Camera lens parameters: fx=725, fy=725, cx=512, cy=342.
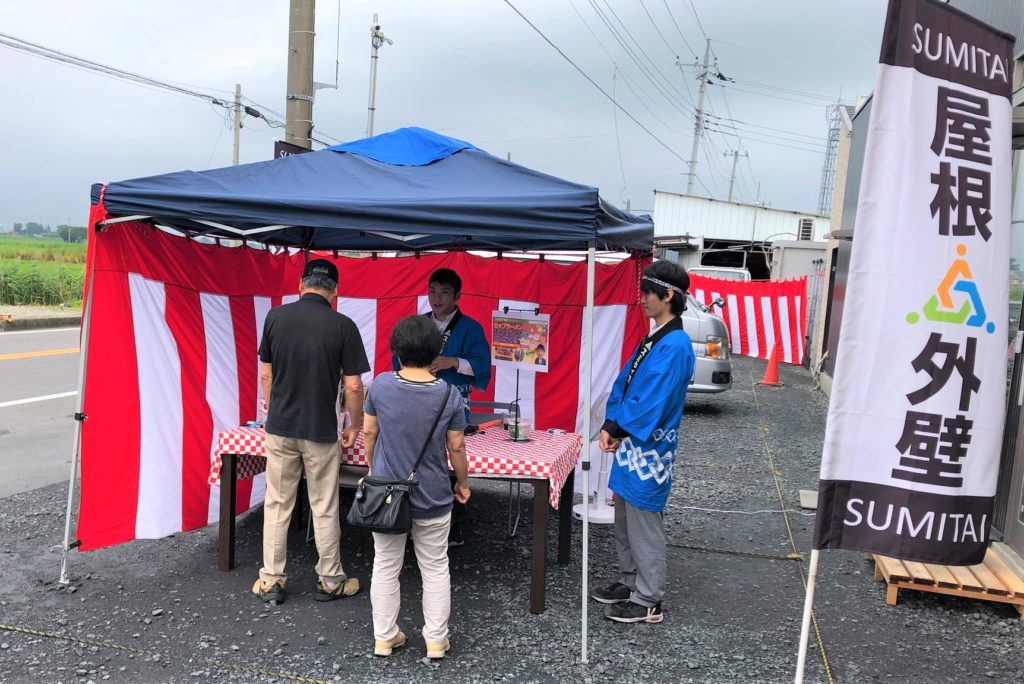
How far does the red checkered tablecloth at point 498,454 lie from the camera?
12.9ft

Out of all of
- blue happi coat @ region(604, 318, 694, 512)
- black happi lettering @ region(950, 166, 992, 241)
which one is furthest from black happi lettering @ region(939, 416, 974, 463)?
blue happi coat @ region(604, 318, 694, 512)

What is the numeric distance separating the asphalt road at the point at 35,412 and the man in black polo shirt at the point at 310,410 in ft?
9.93

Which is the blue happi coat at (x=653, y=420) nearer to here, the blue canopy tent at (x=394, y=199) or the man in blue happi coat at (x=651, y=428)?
the man in blue happi coat at (x=651, y=428)

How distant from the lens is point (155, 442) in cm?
440

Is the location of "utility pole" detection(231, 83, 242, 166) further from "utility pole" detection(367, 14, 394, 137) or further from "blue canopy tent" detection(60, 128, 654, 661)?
"blue canopy tent" detection(60, 128, 654, 661)

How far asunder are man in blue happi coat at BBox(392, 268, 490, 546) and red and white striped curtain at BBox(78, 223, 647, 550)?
127cm

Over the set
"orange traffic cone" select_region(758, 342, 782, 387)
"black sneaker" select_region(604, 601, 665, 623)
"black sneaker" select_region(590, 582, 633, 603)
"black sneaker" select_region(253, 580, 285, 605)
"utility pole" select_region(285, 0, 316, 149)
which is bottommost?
"black sneaker" select_region(253, 580, 285, 605)

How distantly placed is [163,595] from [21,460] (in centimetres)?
352

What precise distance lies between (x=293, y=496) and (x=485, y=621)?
4.05 ft

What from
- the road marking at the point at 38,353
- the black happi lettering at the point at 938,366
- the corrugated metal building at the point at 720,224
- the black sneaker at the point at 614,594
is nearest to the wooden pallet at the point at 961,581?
the black sneaker at the point at 614,594

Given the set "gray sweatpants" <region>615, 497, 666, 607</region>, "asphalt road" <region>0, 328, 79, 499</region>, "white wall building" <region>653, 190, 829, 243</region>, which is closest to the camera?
"gray sweatpants" <region>615, 497, 666, 607</region>

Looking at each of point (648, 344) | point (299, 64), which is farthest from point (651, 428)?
point (299, 64)

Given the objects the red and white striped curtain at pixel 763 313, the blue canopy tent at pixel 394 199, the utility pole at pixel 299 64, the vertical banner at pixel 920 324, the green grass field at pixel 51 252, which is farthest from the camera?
the green grass field at pixel 51 252

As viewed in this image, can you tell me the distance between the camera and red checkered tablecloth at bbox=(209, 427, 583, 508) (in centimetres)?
394
